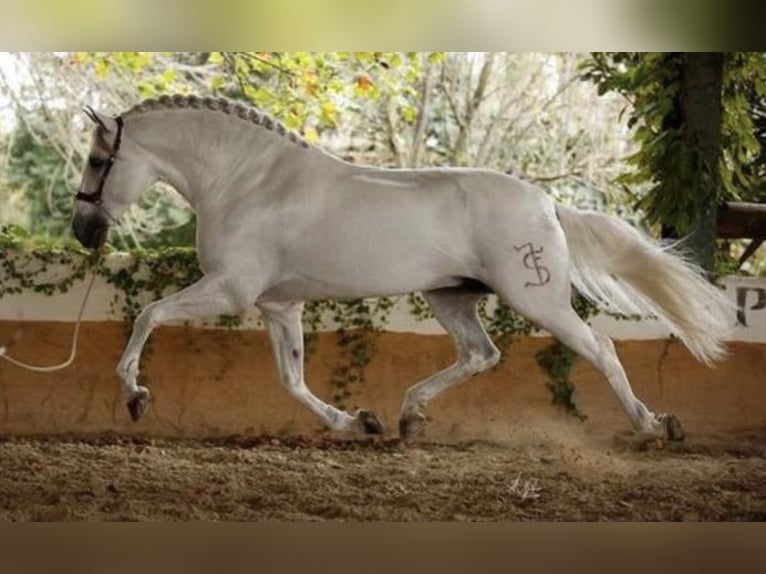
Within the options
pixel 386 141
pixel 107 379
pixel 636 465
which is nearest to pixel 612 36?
pixel 386 141

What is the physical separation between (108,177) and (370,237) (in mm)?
1142

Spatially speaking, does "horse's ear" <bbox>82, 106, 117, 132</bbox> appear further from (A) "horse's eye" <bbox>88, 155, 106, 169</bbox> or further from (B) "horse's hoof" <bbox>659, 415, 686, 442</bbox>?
(B) "horse's hoof" <bbox>659, 415, 686, 442</bbox>

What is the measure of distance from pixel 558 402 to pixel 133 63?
8.21 ft

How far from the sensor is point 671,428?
5551 mm

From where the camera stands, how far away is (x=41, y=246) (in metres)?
5.65

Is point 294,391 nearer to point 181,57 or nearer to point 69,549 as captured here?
point 69,549

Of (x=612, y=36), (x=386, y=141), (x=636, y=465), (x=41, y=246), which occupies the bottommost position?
(x=636, y=465)

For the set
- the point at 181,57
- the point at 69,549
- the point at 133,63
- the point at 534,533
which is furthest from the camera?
the point at 181,57

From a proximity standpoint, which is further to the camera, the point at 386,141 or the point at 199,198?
the point at 386,141

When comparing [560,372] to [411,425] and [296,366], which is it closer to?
[411,425]

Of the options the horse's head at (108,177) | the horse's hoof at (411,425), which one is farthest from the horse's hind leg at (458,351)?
the horse's head at (108,177)

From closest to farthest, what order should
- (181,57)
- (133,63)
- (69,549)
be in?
1. (69,549)
2. (133,63)
3. (181,57)

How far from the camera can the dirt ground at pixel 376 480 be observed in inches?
211

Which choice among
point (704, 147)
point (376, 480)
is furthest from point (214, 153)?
point (704, 147)
